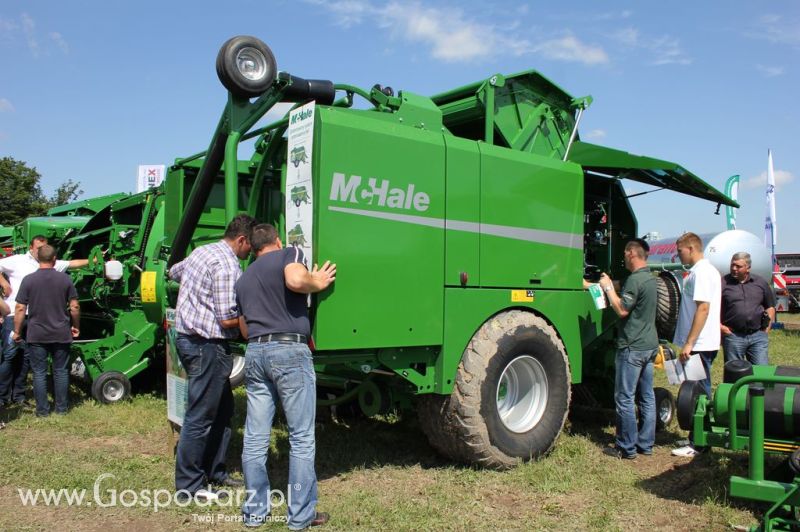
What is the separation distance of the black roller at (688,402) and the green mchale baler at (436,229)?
3.32 ft

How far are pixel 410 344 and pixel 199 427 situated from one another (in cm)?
152

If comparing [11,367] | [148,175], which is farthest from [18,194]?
[11,367]

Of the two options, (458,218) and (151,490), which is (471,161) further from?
(151,490)

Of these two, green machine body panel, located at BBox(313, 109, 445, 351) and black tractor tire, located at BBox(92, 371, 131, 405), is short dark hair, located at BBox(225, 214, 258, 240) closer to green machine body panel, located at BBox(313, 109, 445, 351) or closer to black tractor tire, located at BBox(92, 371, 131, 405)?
green machine body panel, located at BBox(313, 109, 445, 351)

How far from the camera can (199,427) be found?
169 inches

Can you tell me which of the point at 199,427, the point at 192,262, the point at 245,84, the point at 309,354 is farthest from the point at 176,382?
the point at 245,84

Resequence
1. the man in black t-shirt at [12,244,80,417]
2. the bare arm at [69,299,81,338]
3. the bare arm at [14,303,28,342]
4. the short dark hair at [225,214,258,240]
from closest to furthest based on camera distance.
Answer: the short dark hair at [225,214,258,240] < the man in black t-shirt at [12,244,80,417] < the bare arm at [14,303,28,342] < the bare arm at [69,299,81,338]

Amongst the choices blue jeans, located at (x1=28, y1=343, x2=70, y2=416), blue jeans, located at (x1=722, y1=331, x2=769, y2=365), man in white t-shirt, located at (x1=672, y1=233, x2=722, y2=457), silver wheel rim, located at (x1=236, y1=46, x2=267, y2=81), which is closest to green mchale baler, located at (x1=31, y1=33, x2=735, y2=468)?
silver wheel rim, located at (x1=236, y1=46, x2=267, y2=81)

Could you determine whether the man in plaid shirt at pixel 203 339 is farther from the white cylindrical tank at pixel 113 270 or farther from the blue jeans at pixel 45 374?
the white cylindrical tank at pixel 113 270

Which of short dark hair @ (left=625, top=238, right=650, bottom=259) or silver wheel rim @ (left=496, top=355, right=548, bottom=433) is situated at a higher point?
short dark hair @ (left=625, top=238, right=650, bottom=259)

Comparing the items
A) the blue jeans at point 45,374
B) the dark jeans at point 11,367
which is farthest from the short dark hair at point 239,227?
the dark jeans at point 11,367

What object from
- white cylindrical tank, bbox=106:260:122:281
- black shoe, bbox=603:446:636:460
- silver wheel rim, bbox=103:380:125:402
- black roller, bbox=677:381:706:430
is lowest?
black shoe, bbox=603:446:636:460

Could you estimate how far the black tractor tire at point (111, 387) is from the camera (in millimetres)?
7453

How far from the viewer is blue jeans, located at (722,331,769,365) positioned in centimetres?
597
